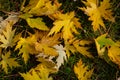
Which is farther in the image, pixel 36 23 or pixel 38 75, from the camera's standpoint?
pixel 36 23

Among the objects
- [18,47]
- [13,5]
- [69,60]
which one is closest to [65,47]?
[69,60]

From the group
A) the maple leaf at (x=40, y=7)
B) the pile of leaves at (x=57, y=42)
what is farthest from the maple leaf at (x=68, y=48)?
the maple leaf at (x=40, y=7)

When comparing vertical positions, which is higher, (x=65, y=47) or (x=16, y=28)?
(x=16, y=28)

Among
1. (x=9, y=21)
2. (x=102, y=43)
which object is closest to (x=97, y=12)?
(x=102, y=43)

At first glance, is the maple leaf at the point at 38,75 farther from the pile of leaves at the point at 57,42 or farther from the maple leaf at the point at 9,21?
the maple leaf at the point at 9,21

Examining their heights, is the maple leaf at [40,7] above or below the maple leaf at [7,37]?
above

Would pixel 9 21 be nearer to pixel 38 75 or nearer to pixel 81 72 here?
pixel 38 75

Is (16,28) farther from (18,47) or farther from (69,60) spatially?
(69,60)
